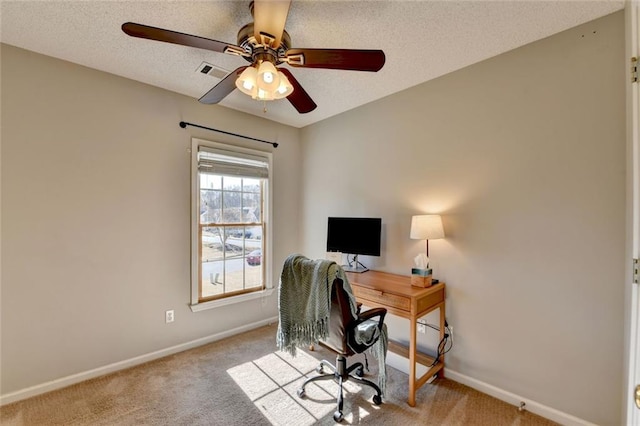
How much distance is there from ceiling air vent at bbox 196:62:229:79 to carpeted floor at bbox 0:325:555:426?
2.60 m

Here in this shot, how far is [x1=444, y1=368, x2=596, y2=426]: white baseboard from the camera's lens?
1.82 meters

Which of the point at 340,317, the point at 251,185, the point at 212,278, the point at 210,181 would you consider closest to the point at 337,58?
the point at 340,317

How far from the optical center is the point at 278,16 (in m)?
1.38

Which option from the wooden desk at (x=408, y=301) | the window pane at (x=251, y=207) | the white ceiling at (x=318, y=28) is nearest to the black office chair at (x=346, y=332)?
the wooden desk at (x=408, y=301)

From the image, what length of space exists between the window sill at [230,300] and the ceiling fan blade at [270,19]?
2562 mm

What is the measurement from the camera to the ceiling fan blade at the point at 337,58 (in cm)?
149

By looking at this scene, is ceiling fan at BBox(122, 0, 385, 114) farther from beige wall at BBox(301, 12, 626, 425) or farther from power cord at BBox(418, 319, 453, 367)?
power cord at BBox(418, 319, 453, 367)

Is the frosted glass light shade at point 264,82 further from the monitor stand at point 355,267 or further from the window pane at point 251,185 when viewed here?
the monitor stand at point 355,267

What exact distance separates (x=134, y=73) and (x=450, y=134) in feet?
9.18

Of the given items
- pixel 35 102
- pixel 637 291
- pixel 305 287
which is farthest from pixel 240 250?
pixel 637 291

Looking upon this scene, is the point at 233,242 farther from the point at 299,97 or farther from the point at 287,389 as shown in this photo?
the point at 299,97

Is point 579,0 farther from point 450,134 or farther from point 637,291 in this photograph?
point 637,291

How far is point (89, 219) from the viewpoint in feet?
7.70

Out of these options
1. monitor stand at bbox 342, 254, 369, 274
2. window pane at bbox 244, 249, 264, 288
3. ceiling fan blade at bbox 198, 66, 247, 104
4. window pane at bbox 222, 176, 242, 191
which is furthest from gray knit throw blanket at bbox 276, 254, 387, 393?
window pane at bbox 222, 176, 242, 191
